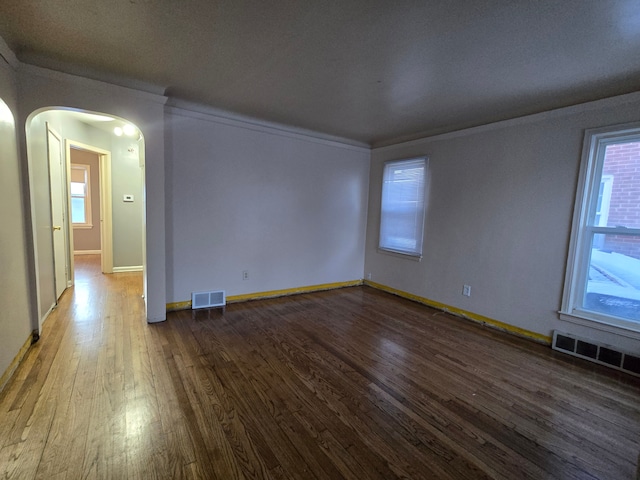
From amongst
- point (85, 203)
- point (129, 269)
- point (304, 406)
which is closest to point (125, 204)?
point (129, 269)

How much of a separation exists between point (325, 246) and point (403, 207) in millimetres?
1387

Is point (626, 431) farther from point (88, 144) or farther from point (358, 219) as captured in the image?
point (88, 144)

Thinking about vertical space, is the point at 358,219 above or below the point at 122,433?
above

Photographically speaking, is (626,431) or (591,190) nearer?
(626,431)

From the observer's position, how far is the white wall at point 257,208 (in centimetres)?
354

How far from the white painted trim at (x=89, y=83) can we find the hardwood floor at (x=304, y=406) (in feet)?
7.63

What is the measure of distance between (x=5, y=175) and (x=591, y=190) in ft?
16.2

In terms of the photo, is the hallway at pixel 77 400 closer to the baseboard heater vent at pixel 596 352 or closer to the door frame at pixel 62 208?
the door frame at pixel 62 208

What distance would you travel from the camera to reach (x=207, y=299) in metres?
3.78

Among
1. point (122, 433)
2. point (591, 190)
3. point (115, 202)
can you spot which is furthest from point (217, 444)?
point (115, 202)

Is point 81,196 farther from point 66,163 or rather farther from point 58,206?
point 58,206

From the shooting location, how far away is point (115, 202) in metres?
5.45

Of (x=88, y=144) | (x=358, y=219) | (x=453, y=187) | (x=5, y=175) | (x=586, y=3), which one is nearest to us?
(x=586, y=3)

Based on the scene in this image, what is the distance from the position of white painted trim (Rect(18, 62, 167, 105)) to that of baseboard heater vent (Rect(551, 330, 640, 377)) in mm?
4714
